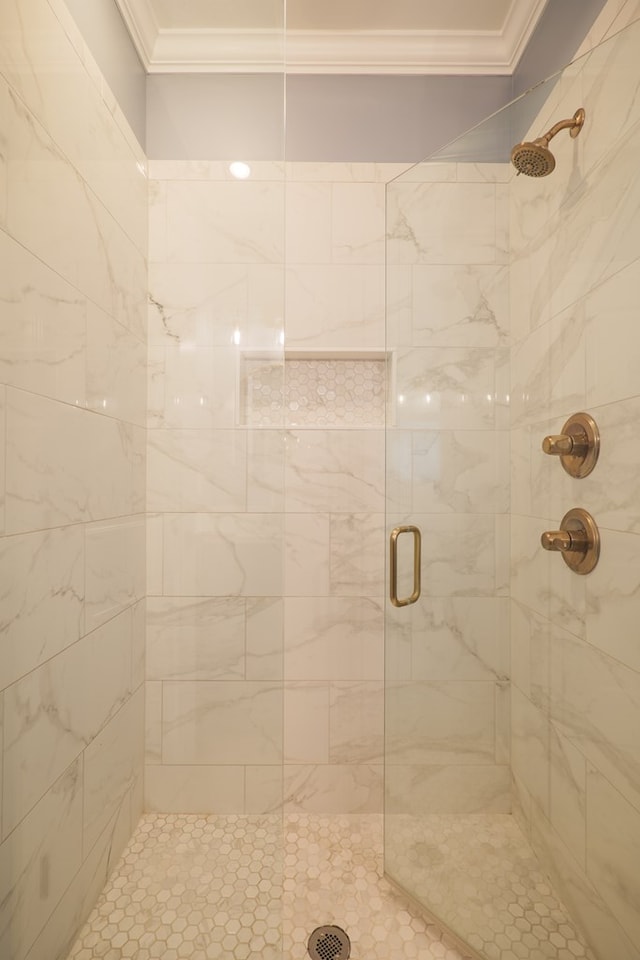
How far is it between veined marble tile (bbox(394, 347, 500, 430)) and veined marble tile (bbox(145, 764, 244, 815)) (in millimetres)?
1005

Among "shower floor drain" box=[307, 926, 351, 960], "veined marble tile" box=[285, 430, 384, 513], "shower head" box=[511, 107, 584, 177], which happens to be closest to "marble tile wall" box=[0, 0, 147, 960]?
"shower floor drain" box=[307, 926, 351, 960]

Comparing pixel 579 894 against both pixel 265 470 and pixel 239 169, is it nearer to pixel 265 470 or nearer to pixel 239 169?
pixel 265 470

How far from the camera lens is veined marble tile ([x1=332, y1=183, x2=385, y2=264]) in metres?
1.58

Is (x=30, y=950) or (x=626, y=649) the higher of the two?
(x=626, y=649)

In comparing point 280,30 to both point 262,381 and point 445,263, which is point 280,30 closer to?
point 445,263

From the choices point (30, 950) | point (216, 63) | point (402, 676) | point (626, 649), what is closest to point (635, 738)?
point (626, 649)

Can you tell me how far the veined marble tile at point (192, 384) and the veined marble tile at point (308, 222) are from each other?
766mm

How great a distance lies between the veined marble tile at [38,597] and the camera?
80cm

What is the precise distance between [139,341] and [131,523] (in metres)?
0.41

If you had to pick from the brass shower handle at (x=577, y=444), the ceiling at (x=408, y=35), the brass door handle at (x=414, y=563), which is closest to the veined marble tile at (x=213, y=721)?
the brass door handle at (x=414, y=563)

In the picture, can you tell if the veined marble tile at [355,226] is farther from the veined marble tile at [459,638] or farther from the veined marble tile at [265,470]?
the veined marble tile at [459,638]

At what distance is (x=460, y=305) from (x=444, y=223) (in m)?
0.23

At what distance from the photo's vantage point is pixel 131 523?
107 cm

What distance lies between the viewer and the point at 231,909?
38.1 inches
